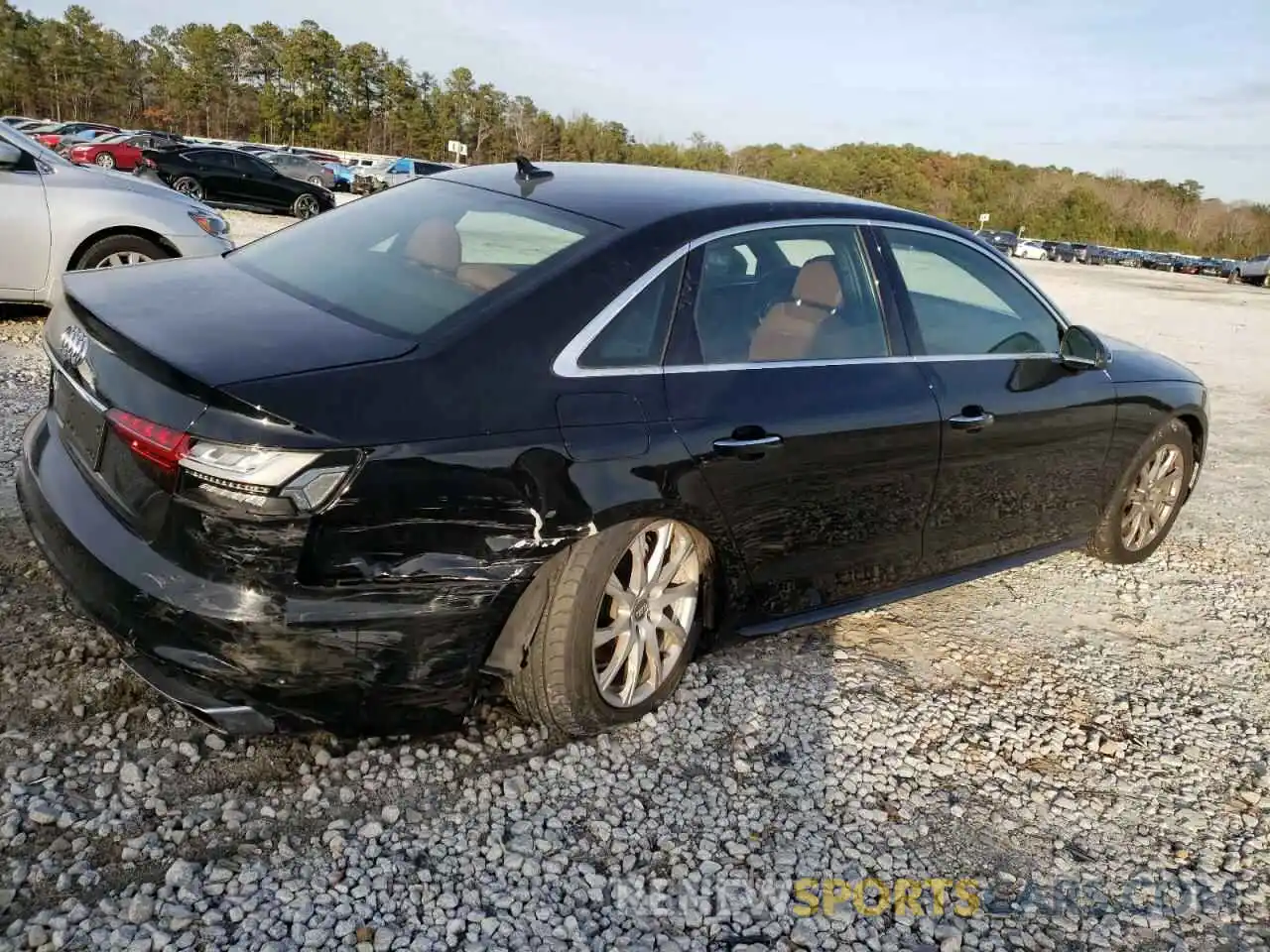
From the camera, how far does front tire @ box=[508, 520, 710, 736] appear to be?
2.60 metres

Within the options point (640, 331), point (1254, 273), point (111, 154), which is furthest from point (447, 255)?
point (1254, 273)

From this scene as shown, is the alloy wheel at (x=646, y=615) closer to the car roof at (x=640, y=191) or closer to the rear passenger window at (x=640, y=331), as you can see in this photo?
the rear passenger window at (x=640, y=331)

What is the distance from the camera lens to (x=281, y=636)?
2.23 m

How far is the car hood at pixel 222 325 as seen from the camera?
2.25m

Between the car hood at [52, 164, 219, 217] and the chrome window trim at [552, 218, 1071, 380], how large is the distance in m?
5.37

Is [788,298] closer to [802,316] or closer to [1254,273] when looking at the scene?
[802,316]

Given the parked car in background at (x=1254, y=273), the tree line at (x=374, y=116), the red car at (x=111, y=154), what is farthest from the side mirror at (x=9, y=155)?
the tree line at (x=374, y=116)

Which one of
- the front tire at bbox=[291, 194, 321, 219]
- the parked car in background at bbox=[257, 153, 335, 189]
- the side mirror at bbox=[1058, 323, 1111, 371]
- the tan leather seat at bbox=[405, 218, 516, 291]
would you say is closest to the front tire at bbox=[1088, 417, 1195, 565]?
the side mirror at bbox=[1058, 323, 1111, 371]

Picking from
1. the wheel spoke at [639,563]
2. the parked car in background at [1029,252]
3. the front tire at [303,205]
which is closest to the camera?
the wheel spoke at [639,563]

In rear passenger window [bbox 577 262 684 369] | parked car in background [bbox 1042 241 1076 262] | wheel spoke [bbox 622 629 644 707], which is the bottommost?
wheel spoke [bbox 622 629 644 707]

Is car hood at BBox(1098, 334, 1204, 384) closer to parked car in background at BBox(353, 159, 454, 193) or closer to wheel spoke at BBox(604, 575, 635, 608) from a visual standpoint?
wheel spoke at BBox(604, 575, 635, 608)

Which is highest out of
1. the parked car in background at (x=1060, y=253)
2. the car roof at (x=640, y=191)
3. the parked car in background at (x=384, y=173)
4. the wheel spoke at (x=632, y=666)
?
the parked car in background at (x=1060, y=253)

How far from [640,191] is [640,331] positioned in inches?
28.3

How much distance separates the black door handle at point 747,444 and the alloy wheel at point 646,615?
0.25 meters
